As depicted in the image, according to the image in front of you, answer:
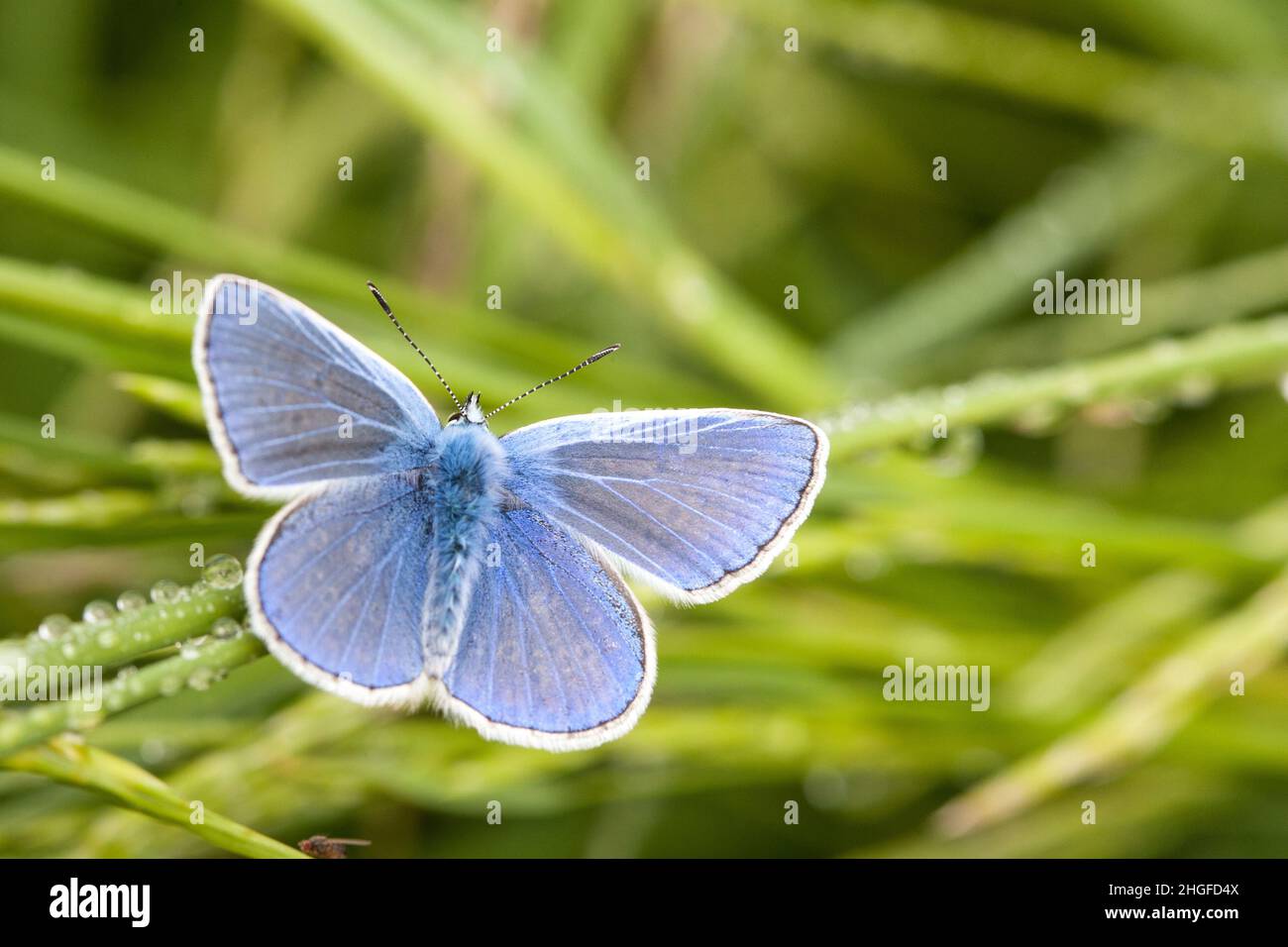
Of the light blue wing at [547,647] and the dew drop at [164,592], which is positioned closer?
the dew drop at [164,592]

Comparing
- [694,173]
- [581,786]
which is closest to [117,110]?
[694,173]

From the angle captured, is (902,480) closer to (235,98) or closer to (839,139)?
(839,139)

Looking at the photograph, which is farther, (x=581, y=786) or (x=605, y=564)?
(x=581, y=786)

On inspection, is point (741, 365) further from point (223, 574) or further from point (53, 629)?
point (53, 629)

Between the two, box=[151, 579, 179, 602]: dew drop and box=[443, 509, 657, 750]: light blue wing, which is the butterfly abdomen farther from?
box=[151, 579, 179, 602]: dew drop

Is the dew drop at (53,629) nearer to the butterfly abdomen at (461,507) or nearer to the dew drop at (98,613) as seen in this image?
the dew drop at (98,613)

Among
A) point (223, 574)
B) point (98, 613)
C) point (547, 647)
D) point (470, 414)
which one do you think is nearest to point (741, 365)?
point (470, 414)

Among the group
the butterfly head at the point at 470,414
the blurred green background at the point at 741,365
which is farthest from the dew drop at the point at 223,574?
the butterfly head at the point at 470,414
